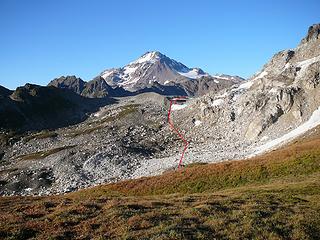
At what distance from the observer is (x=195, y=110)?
5113 inches

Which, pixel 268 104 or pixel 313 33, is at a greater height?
pixel 313 33

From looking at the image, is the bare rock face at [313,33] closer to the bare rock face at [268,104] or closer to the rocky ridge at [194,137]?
the bare rock face at [268,104]

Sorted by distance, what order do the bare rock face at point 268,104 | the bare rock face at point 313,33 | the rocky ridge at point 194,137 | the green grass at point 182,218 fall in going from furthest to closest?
the bare rock face at point 313,33
the bare rock face at point 268,104
the rocky ridge at point 194,137
the green grass at point 182,218

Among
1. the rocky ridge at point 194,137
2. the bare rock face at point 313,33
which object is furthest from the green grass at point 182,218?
the bare rock face at point 313,33

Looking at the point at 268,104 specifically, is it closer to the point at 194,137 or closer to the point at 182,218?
the point at 194,137

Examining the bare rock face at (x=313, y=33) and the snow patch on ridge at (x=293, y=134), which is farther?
the bare rock face at (x=313, y=33)

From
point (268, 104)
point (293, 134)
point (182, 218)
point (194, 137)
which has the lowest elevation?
point (293, 134)

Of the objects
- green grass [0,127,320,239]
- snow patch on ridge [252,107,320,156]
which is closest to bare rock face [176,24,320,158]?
snow patch on ridge [252,107,320,156]

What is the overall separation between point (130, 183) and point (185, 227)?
34.2 metres

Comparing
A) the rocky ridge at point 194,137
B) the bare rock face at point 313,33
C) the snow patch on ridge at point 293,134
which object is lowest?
the snow patch on ridge at point 293,134

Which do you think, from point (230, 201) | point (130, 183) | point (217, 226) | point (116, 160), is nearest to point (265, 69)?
point (116, 160)

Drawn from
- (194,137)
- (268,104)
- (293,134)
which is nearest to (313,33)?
(268,104)

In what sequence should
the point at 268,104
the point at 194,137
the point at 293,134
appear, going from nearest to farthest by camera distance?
1. the point at 293,134
2. the point at 268,104
3. the point at 194,137

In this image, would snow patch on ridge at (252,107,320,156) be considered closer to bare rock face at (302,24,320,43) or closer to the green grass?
the green grass
